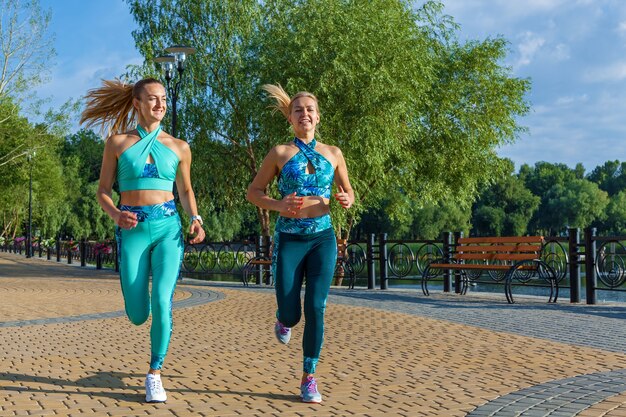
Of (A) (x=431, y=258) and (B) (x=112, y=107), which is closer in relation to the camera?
(B) (x=112, y=107)

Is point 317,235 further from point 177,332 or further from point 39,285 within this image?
point 39,285

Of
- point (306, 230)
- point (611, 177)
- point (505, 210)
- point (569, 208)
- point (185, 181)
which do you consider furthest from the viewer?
point (611, 177)

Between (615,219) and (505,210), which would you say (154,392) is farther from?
(615,219)

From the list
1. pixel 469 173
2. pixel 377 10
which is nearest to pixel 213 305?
pixel 377 10

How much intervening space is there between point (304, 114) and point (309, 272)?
0.97 metres

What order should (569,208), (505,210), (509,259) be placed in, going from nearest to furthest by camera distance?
(509,259), (505,210), (569,208)

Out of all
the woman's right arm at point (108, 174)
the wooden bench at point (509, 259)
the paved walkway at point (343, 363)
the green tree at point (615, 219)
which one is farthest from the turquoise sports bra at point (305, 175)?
the green tree at point (615, 219)

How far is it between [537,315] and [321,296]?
6224mm

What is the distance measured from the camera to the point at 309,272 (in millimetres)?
4734

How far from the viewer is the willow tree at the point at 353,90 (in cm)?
2027

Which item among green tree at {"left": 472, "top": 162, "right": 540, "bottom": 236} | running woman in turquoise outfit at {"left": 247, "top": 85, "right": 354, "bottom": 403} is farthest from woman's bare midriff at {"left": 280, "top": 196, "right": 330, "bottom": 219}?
green tree at {"left": 472, "top": 162, "right": 540, "bottom": 236}

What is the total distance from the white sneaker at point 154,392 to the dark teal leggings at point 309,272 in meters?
0.89

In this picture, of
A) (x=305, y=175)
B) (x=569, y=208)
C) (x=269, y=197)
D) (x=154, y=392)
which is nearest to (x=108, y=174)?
(x=269, y=197)

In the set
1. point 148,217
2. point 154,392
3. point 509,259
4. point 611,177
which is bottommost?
point 154,392
